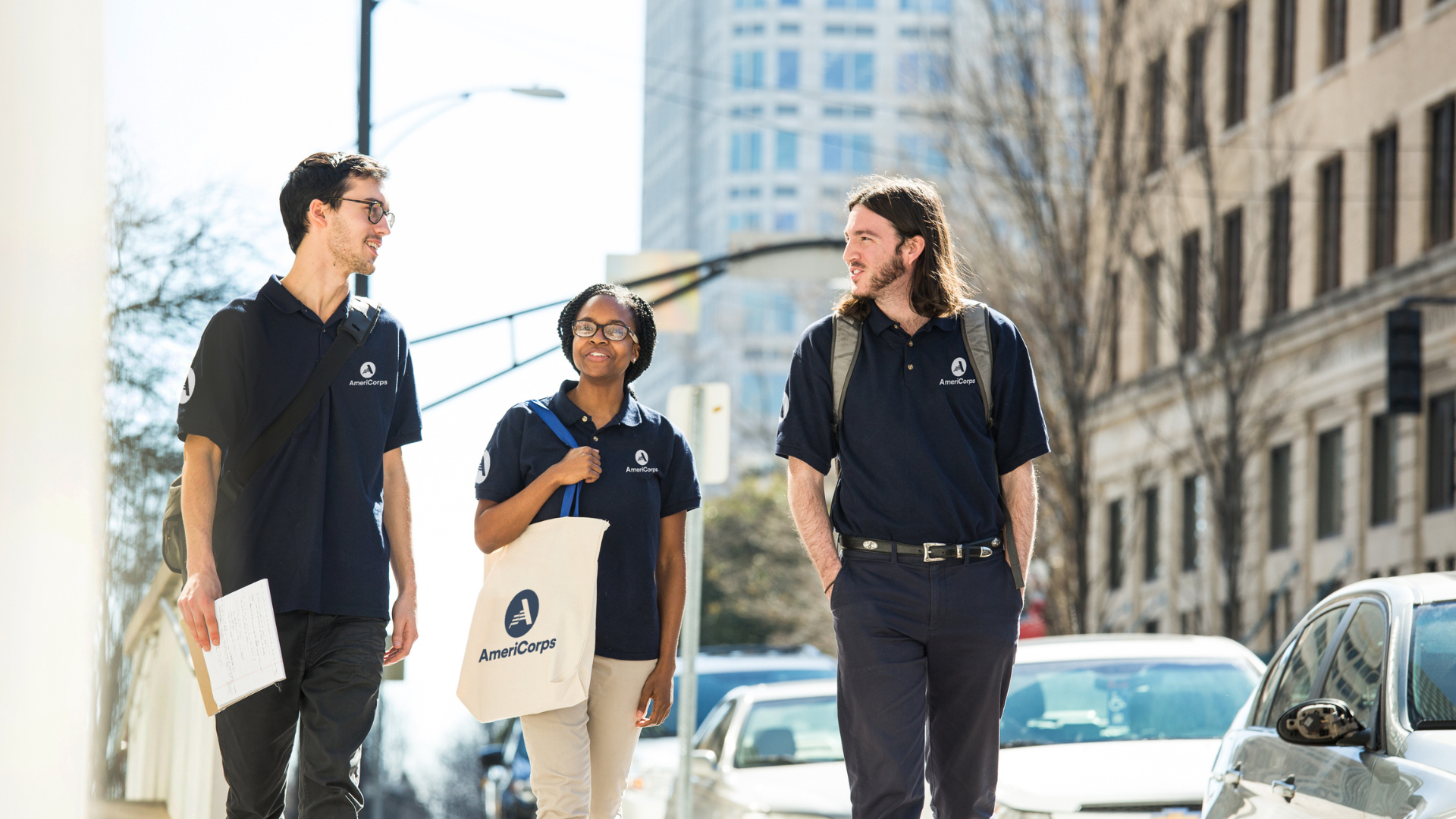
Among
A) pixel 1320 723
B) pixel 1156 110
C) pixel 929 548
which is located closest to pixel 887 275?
pixel 929 548

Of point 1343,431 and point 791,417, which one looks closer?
Answer: point 791,417

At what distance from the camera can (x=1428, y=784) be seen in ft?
17.6

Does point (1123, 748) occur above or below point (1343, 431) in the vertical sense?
below

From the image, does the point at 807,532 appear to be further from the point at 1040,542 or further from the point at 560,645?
the point at 1040,542

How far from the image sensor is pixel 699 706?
54.9ft

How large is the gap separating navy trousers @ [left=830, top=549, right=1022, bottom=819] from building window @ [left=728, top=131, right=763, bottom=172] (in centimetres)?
11588

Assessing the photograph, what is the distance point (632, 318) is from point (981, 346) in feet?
3.95

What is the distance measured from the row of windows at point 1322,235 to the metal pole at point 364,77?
1885 cm

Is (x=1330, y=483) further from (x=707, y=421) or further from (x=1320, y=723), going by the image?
(x=1320, y=723)

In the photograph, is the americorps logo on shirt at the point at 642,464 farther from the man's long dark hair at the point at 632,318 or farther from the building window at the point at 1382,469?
the building window at the point at 1382,469

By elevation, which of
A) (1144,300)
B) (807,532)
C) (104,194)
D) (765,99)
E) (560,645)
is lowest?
(560,645)

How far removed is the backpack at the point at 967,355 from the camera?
18.5 ft

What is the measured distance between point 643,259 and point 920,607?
32.2 ft

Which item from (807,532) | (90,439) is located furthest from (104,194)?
(807,532)
